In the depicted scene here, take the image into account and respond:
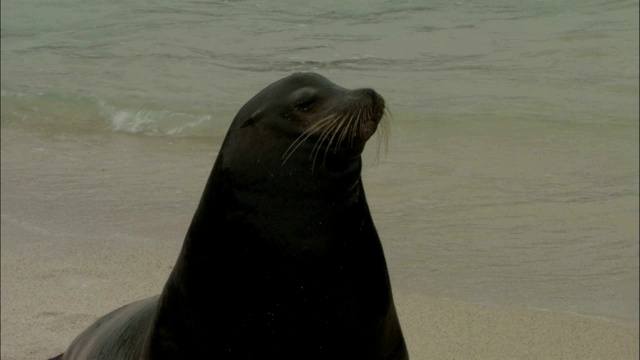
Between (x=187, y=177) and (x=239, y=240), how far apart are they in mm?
5058

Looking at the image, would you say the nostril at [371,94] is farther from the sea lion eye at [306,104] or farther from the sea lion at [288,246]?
the sea lion eye at [306,104]

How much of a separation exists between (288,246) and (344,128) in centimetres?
32

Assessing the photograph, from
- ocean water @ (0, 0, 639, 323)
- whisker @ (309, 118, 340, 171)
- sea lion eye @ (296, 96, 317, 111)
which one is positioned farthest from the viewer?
ocean water @ (0, 0, 639, 323)

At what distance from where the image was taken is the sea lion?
2871 millimetres

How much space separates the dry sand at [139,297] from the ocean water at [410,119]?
25 cm

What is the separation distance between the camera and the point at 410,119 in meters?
9.58

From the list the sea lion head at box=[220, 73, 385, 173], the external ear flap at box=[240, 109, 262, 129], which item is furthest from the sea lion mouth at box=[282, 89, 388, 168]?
the external ear flap at box=[240, 109, 262, 129]

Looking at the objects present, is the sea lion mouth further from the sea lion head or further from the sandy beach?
the sandy beach

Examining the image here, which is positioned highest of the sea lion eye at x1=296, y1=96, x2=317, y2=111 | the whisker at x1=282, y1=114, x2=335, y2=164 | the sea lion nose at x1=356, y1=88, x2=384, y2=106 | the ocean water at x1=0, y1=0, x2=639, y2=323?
the sea lion nose at x1=356, y1=88, x2=384, y2=106

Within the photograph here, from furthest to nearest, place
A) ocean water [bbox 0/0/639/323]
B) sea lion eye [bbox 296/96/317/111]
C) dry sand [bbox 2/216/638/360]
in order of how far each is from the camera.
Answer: ocean water [bbox 0/0/639/323], dry sand [bbox 2/216/638/360], sea lion eye [bbox 296/96/317/111]

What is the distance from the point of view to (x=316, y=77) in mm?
3021

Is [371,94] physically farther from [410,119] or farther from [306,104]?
[410,119]

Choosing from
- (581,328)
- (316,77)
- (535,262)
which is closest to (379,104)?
(316,77)

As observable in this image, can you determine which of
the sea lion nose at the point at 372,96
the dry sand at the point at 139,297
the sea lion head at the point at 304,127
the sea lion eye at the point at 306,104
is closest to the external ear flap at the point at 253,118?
the sea lion head at the point at 304,127
